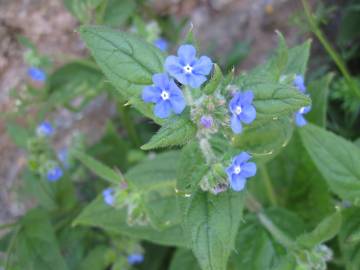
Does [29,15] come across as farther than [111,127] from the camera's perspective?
Yes

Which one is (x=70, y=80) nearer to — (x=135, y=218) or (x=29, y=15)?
(x=29, y=15)

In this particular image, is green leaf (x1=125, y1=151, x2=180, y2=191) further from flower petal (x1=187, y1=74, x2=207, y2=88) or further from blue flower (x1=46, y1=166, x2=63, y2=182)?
flower petal (x1=187, y1=74, x2=207, y2=88)

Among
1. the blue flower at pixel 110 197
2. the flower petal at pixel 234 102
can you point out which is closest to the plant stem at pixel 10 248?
the blue flower at pixel 110 197

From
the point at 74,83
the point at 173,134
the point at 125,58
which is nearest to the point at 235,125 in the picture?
the point at 173,134

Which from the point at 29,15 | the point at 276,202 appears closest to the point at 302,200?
the point at 276,202

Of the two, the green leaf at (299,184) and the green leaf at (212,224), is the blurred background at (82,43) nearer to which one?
the green leaf at (299,184)

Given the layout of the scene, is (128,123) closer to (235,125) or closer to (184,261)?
(184,261)
